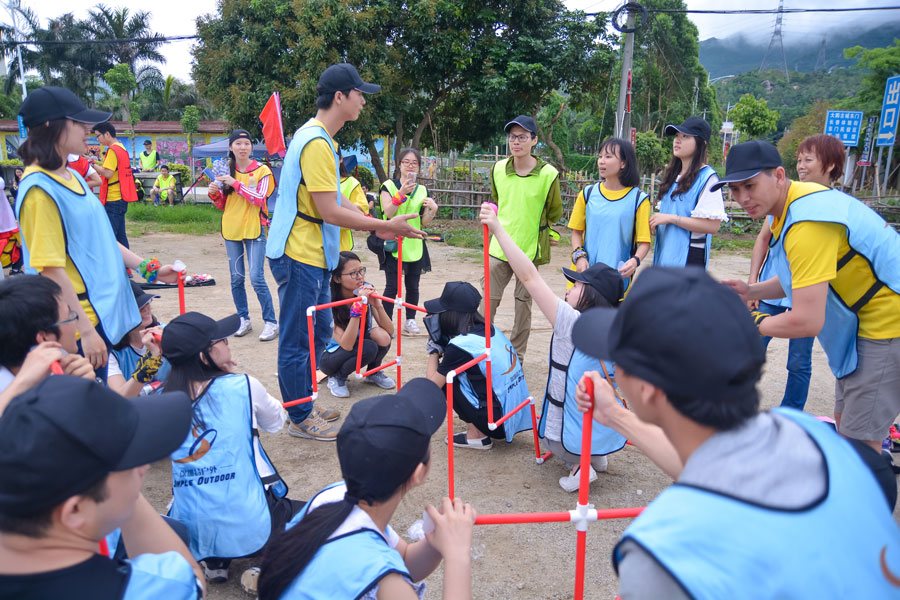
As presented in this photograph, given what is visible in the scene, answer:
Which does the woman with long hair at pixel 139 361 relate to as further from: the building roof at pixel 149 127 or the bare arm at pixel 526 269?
the building roof at pixel 149 127

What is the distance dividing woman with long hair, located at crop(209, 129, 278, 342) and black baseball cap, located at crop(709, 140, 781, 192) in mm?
4522

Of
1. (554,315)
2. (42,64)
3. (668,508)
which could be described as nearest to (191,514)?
(554,315)

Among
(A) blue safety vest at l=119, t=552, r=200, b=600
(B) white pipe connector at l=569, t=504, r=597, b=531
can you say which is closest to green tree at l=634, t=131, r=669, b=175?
(B) white pipe connector at l=569, t=504, r=597, b=531

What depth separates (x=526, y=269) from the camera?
120 inches

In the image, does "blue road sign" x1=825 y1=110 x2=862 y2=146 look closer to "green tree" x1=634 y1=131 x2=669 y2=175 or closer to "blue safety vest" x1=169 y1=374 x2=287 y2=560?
"green tree" x1=634 y1=131 x2=669 y2=175

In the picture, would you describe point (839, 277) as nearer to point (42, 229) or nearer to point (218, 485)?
point (218, 485)

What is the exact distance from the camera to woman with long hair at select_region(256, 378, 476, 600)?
160 cm

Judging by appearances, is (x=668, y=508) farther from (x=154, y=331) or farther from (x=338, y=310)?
(x=338, y=310)

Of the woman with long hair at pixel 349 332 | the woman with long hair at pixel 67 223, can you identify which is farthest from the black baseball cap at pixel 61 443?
the woman with long hair at pixel 349 332

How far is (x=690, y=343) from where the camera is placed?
111cm

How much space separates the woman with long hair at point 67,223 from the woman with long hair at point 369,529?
178 cm

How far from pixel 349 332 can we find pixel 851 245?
11.1 ft

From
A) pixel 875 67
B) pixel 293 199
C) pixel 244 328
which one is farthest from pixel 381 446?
pixel 875 67

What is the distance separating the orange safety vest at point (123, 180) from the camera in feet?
25.6
